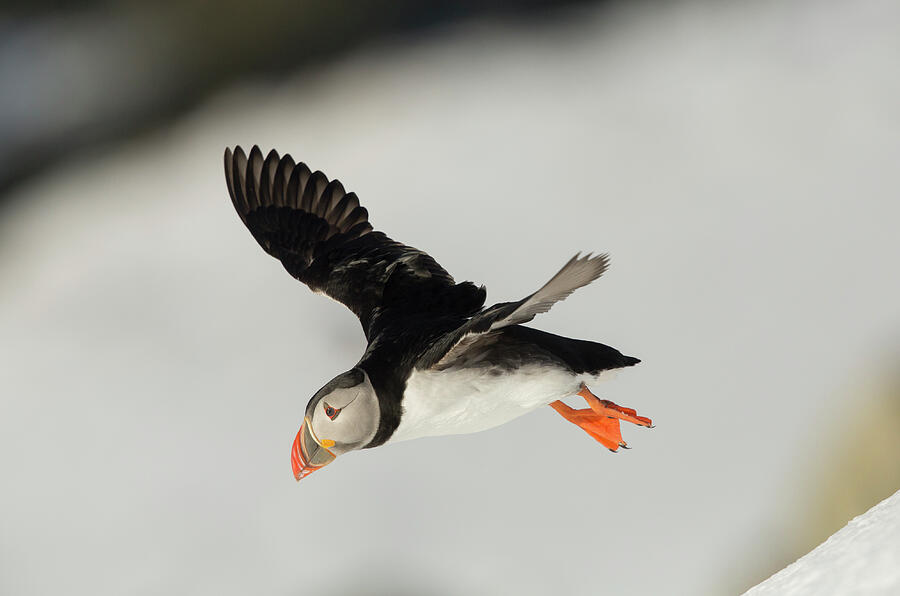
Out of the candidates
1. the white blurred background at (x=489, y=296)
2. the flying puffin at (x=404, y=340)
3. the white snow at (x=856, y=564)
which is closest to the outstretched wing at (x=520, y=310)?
the flying puffin at (x=404, y=340)

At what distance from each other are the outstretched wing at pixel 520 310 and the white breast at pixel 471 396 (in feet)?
0.14

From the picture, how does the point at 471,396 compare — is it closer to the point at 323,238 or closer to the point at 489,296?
the point at 323,238

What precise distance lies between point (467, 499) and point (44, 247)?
11.8 ft

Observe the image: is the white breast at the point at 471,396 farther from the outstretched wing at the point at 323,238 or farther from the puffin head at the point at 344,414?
the outstretched wing at the point at 323,238

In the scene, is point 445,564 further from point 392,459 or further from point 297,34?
point 297,34

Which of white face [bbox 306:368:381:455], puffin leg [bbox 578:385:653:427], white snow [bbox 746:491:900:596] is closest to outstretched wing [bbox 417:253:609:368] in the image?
white face [bbox 306:368:381:455]

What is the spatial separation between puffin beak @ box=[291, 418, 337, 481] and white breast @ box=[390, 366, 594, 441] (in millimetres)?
149

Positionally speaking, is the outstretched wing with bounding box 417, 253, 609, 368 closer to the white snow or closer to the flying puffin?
the flying puffin

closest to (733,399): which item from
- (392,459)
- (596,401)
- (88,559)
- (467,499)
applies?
(467,499)

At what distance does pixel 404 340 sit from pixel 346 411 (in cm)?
23

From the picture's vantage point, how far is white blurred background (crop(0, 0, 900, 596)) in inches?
158

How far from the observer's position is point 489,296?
4.57 metres

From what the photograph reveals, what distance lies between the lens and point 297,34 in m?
5.51

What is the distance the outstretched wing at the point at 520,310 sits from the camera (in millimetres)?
1499
